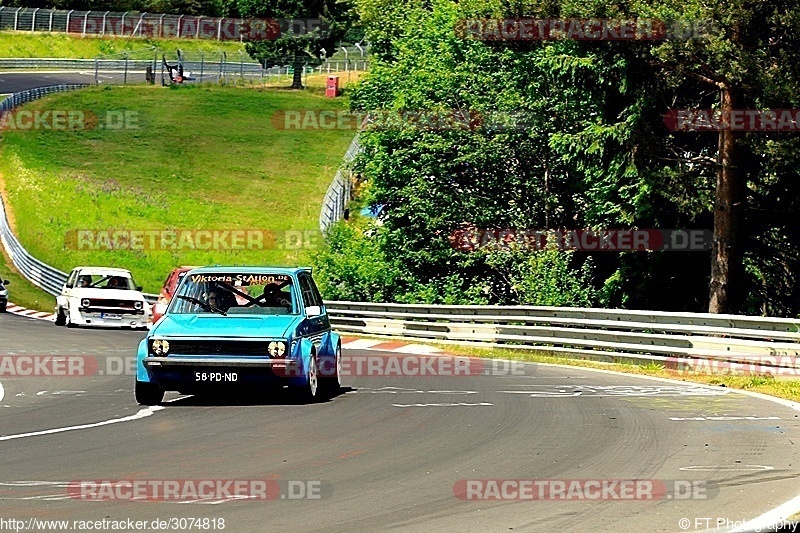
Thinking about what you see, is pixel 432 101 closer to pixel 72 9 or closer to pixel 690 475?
pixel 690 475

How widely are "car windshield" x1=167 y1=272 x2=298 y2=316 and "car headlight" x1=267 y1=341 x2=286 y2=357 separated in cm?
103

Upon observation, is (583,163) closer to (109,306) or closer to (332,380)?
(109,306)

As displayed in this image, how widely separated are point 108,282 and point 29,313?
718 cm

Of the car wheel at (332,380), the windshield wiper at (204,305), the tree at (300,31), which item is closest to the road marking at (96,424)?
the windshield wiper at (204,305)

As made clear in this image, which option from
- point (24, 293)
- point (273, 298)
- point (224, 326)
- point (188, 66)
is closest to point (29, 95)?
point (188, 66)

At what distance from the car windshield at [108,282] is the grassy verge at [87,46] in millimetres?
72794

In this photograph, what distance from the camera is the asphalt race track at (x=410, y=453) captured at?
8.24 meters

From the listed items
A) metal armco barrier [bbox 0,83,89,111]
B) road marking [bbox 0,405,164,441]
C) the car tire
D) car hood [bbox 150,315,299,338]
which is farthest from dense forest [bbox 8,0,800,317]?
metal armco barrier [bbox 0,83,89,111]

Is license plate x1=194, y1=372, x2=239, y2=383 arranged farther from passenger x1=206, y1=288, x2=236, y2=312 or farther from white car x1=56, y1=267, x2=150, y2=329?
white car x1=56, y1=267, x2=150, y2=329

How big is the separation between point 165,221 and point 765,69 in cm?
4119

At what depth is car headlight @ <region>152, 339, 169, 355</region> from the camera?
1449cm

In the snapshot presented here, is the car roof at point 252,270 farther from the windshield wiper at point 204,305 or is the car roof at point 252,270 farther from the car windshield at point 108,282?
the car windshield at point 108,282

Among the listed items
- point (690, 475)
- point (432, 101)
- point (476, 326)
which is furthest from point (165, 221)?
point (690, 475)

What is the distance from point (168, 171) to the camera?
74.4 m
